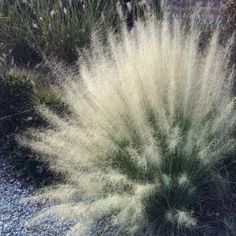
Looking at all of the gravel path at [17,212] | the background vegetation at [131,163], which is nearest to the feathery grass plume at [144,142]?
the background vegetation at [131,163]

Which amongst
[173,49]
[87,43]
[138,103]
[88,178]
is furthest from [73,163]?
[87,43]

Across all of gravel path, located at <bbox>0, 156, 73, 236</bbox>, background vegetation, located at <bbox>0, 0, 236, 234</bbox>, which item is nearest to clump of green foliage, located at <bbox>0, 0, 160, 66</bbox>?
background vegetation, located at <bbox>0, 0, 236, 234</bbox>

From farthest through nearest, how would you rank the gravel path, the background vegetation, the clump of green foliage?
the clump of green foliage < the gravel path < the background vegetation

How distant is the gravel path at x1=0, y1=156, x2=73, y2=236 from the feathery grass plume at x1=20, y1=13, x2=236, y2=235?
16 centimetres

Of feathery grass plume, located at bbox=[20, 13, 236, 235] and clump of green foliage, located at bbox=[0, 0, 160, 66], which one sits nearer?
feathery grass plume, located at bbox=[20, 13, 236, 235]

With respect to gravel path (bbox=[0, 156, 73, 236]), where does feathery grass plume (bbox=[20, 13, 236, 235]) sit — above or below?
above

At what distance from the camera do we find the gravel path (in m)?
3.06

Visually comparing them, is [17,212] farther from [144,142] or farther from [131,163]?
[144,142]

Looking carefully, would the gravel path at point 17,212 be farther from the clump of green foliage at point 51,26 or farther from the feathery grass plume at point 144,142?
the clump of green foliage at point 51,26

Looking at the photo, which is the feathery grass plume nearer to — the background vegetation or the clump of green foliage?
the background vegetation

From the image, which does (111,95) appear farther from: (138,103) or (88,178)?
(88,178)

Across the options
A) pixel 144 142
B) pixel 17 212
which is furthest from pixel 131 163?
pixel 17 212

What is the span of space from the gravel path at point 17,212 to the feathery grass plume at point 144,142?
0.54 ft

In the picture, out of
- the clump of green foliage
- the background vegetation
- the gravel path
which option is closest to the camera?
the background vegetation
